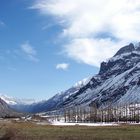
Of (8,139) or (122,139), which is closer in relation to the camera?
(122,139)

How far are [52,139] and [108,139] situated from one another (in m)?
8.88

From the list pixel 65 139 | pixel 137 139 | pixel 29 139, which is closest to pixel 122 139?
pixel 137 139

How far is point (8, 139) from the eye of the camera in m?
64.4

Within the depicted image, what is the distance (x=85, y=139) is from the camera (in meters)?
62.5

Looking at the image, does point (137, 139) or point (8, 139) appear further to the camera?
point (8, 139)

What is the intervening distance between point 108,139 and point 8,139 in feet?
49.5

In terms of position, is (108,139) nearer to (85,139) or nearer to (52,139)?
(85,139)

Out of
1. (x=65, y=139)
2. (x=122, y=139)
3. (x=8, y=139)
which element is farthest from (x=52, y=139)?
(x=122, y=139)

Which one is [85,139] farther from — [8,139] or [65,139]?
[8,139]

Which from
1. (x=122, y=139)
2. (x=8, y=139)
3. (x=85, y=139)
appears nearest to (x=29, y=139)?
(x=8, y=139)

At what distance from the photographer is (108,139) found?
61.4 meters

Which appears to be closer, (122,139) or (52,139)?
(122,139)

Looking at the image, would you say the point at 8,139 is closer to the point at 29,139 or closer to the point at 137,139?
the point at 29,139

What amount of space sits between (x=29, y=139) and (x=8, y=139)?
332cm
